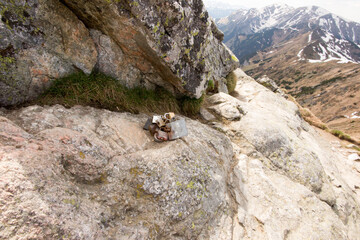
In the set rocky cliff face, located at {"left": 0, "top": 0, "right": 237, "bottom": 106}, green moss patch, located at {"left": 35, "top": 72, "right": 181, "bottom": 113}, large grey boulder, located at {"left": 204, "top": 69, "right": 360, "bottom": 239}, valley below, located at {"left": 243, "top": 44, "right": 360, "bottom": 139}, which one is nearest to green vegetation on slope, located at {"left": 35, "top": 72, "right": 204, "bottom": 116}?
green moss patch, located at {"left": 35, "top": 72, "right": 181, "bottom": 113}

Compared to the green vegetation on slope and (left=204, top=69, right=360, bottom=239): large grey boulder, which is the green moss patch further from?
(left=204, top=69, right=360, bottom=239): large grey boulder

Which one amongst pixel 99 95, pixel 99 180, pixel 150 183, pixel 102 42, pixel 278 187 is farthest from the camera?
pixel 278 187

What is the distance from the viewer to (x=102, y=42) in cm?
674

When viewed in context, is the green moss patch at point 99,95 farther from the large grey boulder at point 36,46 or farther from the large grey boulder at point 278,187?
the large grey boulder at point 278,187

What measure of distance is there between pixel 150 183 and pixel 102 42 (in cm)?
512

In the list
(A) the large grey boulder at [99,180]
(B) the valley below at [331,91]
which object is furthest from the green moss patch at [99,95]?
(B) the valley below at [331,91]

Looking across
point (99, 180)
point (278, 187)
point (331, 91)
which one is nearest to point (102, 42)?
point (99, 180)

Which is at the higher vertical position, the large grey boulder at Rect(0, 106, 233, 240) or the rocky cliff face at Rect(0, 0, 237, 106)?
the rocky cliff face at Rect(0, 0, 237, 106)

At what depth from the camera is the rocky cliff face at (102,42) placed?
5.13 metres

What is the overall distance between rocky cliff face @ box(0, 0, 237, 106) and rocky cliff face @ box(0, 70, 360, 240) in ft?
4.03

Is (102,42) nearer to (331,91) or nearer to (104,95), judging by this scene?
(104,95)

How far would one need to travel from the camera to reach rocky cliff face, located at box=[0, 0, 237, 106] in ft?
16.8

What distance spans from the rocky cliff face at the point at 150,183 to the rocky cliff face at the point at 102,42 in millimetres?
1227

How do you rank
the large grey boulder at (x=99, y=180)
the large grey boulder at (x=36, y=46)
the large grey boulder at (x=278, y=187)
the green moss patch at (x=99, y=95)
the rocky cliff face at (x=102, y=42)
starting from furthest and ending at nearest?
the large grey boulder at (x=278, y=187) < the green moss patch at (x=99, y=95) < the rocky cliff face at (x=102, y=42) < the large grey boulder at (x=36, y=46) < the large grey boulder at (x=99, y=180)
